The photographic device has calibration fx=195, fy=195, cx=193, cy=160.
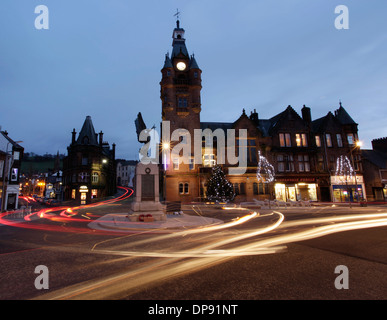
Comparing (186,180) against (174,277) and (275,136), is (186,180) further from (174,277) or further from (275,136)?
(174,277)

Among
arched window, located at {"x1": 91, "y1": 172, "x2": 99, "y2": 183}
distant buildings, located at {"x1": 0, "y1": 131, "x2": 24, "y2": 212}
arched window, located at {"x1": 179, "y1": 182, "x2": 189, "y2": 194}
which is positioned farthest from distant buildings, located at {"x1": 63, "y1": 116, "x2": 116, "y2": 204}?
arched window, located at {"x1": 179, "y1": 182, "x2": 189, "y2": 194}

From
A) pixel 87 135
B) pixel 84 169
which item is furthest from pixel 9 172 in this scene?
pixel 87 135

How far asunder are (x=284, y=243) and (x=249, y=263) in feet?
10.2

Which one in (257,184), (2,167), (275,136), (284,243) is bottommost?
(284,243)

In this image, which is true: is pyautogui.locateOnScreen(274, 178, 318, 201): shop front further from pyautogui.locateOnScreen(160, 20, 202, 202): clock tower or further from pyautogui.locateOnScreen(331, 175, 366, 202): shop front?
pyautogui.locateOnScreen(160, 20, 202, 202): clock tower

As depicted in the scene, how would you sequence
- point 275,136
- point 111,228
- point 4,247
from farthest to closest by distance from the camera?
point 275,136 < point 111,228 < point 4,247

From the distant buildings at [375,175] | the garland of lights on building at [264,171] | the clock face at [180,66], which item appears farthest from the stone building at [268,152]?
the distant buildings at [375,175]

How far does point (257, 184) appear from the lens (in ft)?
115

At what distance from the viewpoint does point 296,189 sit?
35.4 meters

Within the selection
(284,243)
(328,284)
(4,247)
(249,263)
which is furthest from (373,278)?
(4,247)

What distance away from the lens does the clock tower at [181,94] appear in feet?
118

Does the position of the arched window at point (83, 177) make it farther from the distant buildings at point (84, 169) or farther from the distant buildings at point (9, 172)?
the distant buildings at point (9, 172)

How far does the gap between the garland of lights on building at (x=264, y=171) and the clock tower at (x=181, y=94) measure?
517 inches

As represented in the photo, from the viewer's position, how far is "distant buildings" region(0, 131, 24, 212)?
94.6ft
